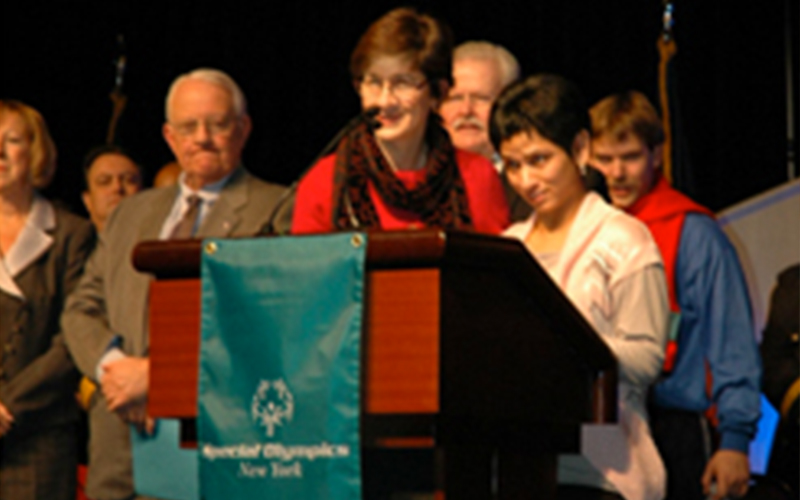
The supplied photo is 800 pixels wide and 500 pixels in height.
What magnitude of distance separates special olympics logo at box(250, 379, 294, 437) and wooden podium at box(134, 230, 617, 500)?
143 millimetres

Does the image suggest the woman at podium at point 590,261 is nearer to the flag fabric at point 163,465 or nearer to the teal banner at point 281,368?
the teal banner at point 281,368

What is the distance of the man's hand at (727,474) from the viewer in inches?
142

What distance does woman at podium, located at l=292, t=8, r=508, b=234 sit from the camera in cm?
314

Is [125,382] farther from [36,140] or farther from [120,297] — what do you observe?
[36,140]

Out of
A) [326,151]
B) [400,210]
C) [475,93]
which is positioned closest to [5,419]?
[475,93]

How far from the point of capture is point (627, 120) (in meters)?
4.23

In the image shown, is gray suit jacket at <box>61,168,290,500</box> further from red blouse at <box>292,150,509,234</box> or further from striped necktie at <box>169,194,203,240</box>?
red blouse at <box>292,150,509,234</box>

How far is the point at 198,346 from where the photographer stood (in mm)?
2643

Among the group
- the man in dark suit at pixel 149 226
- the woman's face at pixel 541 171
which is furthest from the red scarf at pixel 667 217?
the man in dark suit at pixel 149 226

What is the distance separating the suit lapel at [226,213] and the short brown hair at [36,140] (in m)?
0.83

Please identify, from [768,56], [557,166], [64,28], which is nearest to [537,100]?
[557,166]

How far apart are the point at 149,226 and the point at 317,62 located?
2.77 metres

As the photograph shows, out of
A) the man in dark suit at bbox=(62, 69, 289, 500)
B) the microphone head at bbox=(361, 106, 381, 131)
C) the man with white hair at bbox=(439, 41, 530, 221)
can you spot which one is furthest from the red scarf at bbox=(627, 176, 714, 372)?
the microphone head at bbox=(361, 106, 381, 131)

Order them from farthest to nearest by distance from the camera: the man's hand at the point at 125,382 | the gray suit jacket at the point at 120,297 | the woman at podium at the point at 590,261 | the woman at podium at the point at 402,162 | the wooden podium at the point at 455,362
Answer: the gray suit jacket at the point at 120,297, the man's hand at the point at 125,382, the woman at podium at the point at 402,162, the woman at podium at the point at 590,261, the wooden podium at the point at 455,362
